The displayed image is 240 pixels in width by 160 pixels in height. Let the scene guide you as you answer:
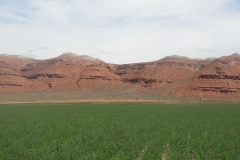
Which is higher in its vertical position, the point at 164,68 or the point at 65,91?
the point at 164,68

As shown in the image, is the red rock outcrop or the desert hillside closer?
the red rock outcrop

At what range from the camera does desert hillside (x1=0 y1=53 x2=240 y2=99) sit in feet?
330

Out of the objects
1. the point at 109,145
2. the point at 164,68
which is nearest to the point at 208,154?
the point at 109,145

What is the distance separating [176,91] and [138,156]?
85.5 metres

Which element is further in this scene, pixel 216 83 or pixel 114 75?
pixel 114 75

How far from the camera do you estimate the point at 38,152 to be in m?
15.0

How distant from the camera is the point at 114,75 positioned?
139 metres

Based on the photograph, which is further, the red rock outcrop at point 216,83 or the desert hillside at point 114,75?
the desert hillside at point 114,75

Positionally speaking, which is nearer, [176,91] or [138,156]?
[138,156]

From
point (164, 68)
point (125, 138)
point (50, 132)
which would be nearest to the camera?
point (125, 138)

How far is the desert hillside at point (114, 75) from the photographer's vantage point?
101 metres

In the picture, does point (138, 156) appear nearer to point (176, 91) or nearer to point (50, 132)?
point (50, 132)

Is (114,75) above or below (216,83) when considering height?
above

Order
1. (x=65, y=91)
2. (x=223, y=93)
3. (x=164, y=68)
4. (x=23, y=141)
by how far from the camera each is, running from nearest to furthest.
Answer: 1. (x=23, y=141)
2. (x=223, y=93)
3. (x=65, y=91)
4. (x=164, y=68)
